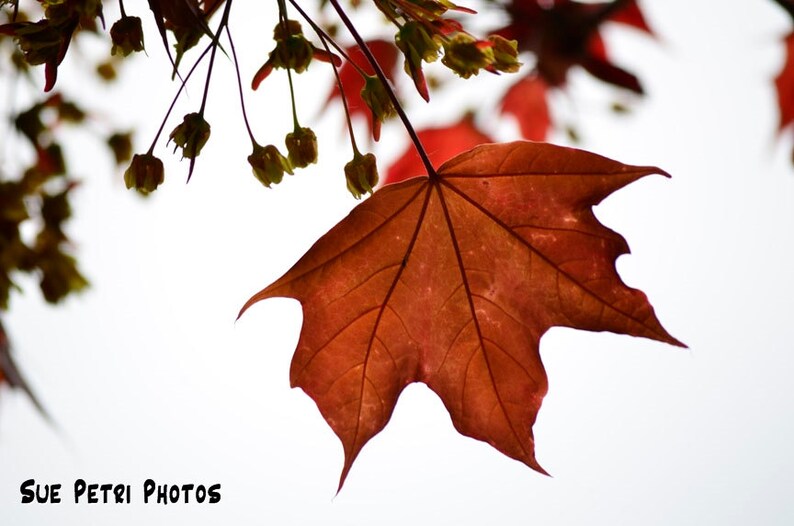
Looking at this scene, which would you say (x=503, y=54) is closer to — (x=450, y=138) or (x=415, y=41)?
(x=415, y=41)

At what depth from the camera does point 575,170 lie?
64 cm

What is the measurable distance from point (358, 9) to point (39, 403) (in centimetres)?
79

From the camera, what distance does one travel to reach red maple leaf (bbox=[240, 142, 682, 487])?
659mm

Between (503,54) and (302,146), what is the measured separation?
210 mm

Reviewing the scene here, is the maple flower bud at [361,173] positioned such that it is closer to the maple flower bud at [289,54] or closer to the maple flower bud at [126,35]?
the maple flower bud at [289,54]

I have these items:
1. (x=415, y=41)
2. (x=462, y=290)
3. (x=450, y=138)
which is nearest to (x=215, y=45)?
(x=415, y=41)

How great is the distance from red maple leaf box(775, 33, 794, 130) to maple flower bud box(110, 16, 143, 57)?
3.98ft

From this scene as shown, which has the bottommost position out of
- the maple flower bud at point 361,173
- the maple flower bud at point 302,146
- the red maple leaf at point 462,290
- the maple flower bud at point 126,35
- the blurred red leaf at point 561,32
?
the red maple leaf at point 462,290

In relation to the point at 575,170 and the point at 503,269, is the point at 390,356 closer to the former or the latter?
the point at 503,269

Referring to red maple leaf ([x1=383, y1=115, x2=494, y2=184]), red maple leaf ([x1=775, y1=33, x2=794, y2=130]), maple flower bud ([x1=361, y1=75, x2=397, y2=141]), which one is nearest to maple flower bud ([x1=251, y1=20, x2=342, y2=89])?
maple flower bud ([x1=361, y1=75, x2=397, y2=141])

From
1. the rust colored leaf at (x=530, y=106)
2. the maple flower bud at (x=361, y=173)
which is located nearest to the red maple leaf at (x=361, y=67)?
the maple flower bud at (x=361, y=173)

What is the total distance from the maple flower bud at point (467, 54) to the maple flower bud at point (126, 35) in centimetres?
28

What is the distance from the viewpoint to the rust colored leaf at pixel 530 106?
5.32 feet

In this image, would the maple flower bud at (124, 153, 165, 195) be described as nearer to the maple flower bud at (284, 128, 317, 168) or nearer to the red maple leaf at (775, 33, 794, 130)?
the maple flower bud at (284, 128, 317, 168)
